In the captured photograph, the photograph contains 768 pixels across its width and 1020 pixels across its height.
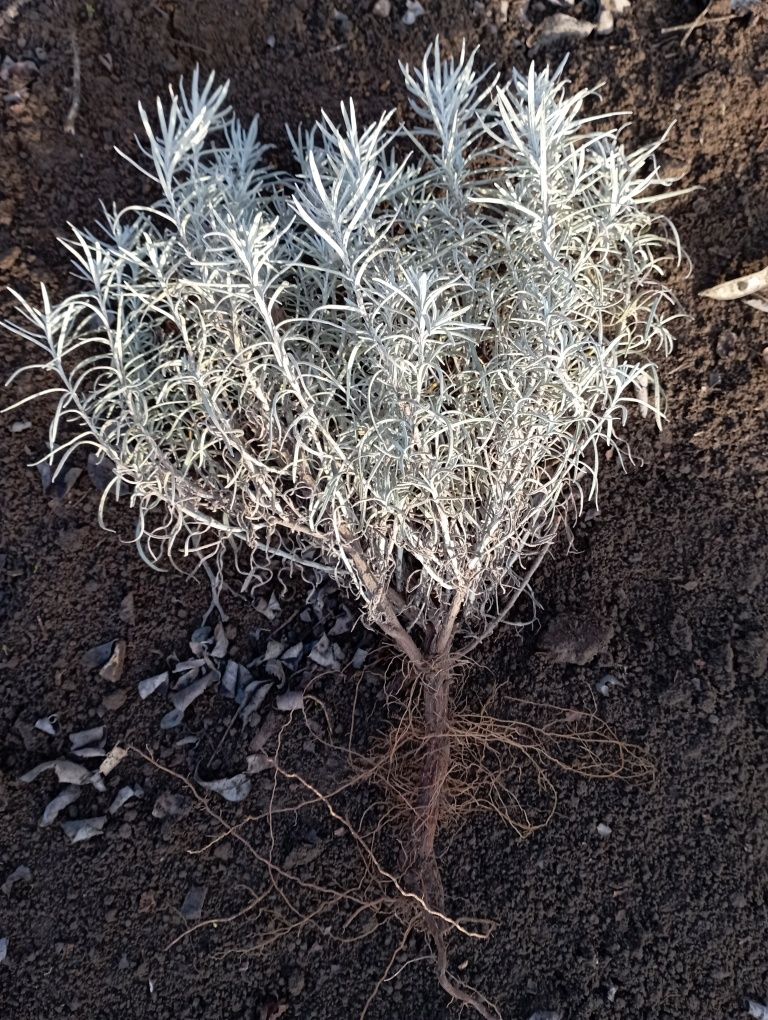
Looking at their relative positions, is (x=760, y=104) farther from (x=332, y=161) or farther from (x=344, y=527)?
(x=344, y=527)

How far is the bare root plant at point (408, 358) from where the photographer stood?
4.26 ft

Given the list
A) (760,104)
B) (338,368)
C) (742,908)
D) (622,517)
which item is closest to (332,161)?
(338,368)

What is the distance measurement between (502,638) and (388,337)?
0.82 m

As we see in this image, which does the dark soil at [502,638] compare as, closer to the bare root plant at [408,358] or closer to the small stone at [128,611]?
the small stone at [128,611]

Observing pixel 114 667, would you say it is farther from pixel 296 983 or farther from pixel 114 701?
pixel 296 983

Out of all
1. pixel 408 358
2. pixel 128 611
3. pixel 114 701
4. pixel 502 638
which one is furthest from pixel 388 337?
pixel 114 701

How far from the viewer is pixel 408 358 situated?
135cm

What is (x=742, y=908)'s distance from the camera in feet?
5.14

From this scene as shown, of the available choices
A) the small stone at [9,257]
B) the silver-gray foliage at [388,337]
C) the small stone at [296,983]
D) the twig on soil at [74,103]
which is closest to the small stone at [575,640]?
the silver-gray foliage at [388,337]

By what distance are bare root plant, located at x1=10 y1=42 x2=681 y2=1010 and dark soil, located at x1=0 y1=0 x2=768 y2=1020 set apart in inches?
5.4

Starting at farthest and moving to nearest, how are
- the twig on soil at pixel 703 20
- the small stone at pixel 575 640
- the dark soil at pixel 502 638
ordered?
1. the twig on soil at pixel 703 20
2. the small stone at pixel 575 640
3. the dark soil at pixel 502 638

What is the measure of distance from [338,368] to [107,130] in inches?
38.0

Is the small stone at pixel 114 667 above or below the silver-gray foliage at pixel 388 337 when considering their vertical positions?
below

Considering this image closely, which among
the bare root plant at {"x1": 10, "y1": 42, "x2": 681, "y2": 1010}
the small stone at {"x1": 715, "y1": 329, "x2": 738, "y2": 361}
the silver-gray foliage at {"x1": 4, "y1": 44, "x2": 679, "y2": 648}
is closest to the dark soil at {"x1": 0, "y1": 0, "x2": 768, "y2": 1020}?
the small stone at {"x1": 715, "y1": 329, "x2": 738, "y2": 361}
